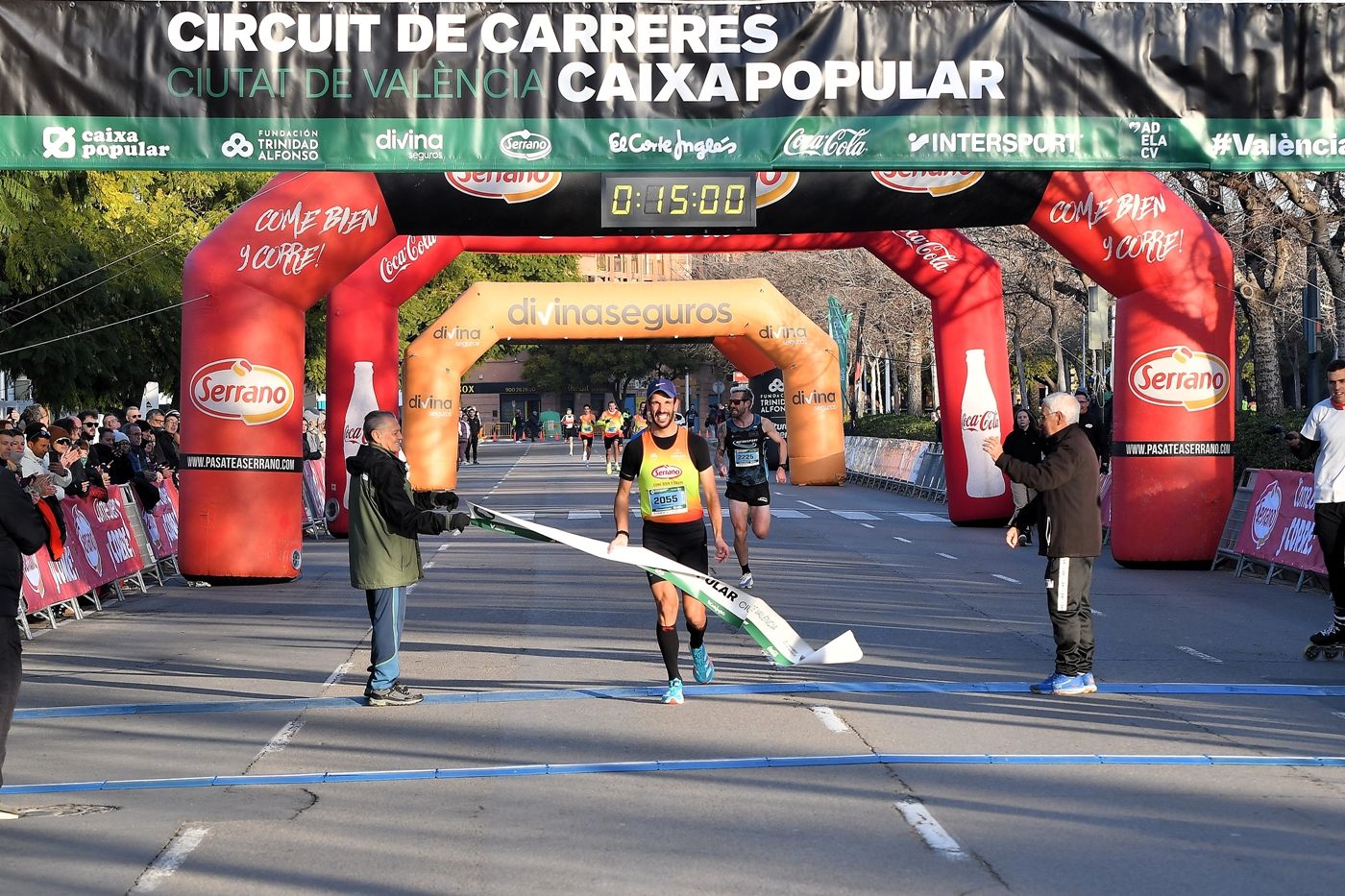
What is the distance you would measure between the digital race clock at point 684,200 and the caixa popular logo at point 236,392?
381 centimetres

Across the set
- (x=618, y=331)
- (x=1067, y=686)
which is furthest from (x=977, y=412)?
(x=1067, y=686)

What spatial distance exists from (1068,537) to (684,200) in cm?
701

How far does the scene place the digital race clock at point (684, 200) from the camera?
15641 millimetres

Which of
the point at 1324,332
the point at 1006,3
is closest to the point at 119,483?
the point at 1006,3

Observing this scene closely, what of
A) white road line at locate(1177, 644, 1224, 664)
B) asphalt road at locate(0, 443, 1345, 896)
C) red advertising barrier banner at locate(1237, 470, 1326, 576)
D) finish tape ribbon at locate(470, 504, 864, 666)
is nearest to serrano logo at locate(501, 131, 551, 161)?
finish tape ribbon at locate(470, 504, 864, 666)

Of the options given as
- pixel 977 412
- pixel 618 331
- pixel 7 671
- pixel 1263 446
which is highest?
pixel 618 331

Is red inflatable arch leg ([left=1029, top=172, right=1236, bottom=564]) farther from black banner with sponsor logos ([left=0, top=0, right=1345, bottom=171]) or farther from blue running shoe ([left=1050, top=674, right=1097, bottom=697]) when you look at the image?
blue running shoe ([left=1050, top=674, right=1097, bottom=697])

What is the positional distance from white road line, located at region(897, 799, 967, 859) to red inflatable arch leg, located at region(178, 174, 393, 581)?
10.9m

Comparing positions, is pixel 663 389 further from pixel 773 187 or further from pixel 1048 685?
pixel 773 187

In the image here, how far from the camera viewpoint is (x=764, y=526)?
1572 cm

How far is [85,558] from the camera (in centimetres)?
1491

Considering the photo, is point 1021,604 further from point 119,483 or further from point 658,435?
point 119,483

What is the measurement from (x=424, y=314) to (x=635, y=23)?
31.3 meters

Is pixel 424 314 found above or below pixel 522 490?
above
